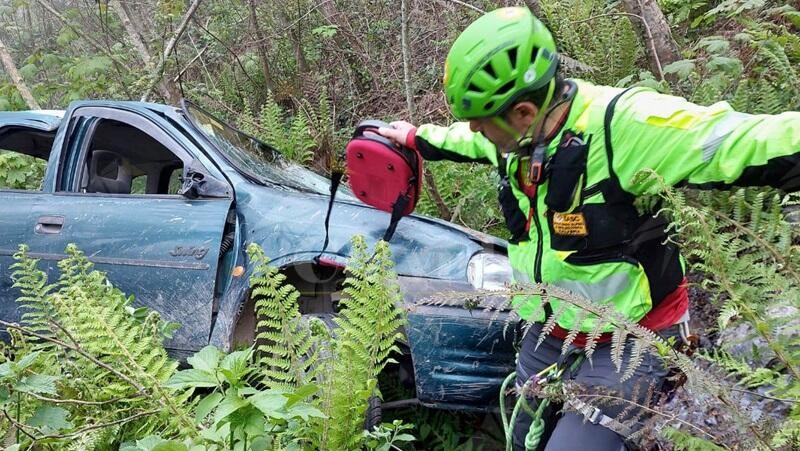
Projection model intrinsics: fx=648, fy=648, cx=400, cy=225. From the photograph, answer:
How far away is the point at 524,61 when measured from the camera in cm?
212

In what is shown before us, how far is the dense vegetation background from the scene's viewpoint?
5.51 ft

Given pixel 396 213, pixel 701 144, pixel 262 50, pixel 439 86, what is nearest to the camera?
pixel 701 144

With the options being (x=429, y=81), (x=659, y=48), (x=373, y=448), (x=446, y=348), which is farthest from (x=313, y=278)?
(x=429, y=81)

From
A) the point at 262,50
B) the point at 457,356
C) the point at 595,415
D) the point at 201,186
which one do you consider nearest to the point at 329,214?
the point at 201,186

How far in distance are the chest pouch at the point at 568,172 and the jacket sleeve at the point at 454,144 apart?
0.50 m

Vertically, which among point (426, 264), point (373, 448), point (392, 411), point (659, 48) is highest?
point (659, 48)

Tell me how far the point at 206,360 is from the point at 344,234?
1406mm

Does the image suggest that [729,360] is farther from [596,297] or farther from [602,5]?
[602,5]

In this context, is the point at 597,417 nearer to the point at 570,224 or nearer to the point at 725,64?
the point at 570,224

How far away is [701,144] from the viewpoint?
1.83 meters

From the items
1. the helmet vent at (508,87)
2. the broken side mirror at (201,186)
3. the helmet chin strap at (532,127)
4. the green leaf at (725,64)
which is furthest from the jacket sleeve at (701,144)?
the green leaf at (725,64)

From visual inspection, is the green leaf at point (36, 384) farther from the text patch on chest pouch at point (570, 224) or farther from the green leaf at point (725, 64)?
the green leaf at point (725, 64)

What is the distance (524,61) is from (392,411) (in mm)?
2249

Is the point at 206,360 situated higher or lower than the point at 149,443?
higher
